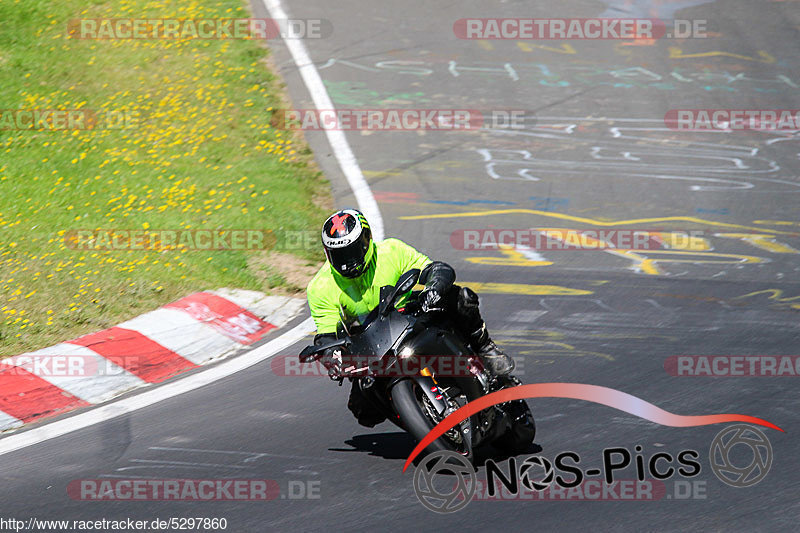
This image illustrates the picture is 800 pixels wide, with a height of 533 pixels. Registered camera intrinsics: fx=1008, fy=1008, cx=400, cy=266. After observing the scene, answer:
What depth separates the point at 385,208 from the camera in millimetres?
13836

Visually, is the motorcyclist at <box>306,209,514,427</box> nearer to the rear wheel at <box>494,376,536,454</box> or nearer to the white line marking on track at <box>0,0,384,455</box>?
the rear wheel at <box>494,376,536,454</box>

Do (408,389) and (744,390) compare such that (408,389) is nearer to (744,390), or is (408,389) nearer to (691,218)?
(744,390)

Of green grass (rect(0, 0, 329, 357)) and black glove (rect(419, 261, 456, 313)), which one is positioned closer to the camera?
black glove (rect(419, 261, 456, 313))

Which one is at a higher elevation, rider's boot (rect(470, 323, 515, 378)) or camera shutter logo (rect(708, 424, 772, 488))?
rider's boot (rect(470, 323, 515, 378))

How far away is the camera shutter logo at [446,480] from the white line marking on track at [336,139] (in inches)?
242

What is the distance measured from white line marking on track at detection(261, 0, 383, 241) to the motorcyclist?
5337 millimetres

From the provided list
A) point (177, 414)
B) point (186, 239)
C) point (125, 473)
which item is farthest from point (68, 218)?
point (125, 473)

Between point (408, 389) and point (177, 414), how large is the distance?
256 cm

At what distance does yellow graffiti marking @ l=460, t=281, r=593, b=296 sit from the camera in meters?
10.9

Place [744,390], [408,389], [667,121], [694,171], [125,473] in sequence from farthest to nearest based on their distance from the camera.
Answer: [667,121] < [694,171] < [744,390] < [125,473] < [408,389]

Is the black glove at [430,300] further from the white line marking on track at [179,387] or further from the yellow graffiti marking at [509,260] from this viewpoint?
the yellow graffiti marking at [509,260]

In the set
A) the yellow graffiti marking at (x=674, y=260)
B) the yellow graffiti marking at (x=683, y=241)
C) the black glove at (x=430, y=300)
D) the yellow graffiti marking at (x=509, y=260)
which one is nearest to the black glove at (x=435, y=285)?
the black glove at (x=430, y=300)

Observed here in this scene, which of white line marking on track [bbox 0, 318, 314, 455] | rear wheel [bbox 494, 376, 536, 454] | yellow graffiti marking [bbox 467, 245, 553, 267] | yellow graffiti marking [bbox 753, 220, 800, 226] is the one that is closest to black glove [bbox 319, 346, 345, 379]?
rear wheel [bbox 494, 376, 536, 454]

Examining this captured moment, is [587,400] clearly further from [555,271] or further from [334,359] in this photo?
[555,271]
